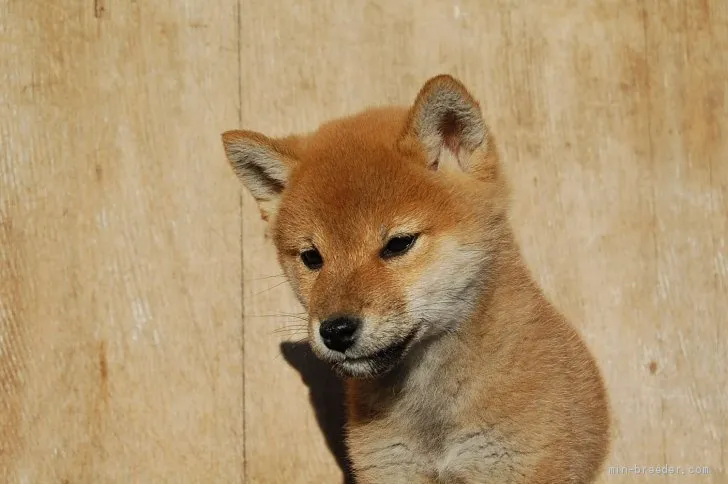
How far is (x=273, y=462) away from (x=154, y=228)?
1.12 m

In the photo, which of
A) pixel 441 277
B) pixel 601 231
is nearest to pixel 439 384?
pixel 441 277

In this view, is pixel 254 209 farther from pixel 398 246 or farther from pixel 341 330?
pixel 341 330

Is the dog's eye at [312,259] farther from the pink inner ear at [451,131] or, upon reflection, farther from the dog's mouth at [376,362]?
the pink inner ear at [451,131]

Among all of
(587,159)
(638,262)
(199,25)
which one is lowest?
(638,262)

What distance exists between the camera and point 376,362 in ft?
10.5

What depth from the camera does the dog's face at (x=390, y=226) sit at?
313cm

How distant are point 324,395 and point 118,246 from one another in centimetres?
109

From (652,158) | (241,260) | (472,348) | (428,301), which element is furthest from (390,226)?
(652,158)

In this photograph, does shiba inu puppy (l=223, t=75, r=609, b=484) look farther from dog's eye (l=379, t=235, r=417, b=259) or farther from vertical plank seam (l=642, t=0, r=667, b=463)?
vertical plank seam (l=642, t=0, r=667, b=463)

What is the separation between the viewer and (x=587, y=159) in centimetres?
433

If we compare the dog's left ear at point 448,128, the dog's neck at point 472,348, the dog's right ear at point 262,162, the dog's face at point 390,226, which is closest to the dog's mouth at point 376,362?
the dog's face at point 390,226

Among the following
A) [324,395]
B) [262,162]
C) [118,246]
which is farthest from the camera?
[324,395]

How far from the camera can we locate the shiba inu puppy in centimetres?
320

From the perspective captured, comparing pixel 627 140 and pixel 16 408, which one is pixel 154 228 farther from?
pixel 627 140
